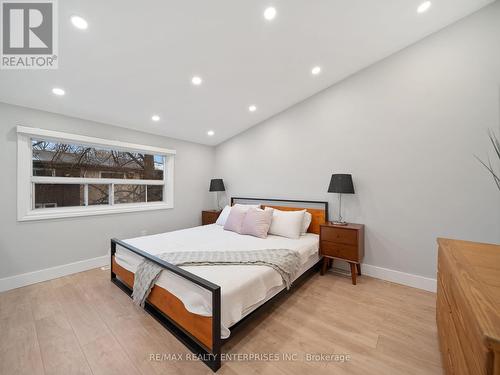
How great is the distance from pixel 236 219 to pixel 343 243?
1548 mm

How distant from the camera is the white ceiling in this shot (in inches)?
72.3

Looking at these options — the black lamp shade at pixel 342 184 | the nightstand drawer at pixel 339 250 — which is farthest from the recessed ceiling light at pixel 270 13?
the nightstand drawer at pixel 339 250

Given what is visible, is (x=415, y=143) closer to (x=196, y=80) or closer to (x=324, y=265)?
(x=324, y=265)

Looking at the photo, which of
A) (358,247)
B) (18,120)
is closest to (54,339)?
(18,120)

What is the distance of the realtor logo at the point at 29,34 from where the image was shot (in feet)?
5.41

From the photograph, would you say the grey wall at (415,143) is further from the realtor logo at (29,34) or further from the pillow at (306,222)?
the realtor logo at (29,34)

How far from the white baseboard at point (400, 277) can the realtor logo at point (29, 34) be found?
436 cm

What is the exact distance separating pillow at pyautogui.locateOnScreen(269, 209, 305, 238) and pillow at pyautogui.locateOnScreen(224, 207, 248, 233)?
18.6 inches

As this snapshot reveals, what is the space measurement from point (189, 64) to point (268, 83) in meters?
1.12

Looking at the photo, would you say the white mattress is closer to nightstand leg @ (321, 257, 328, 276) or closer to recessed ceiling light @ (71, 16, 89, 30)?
nightstand leg @ (321, 257, 328, 276)

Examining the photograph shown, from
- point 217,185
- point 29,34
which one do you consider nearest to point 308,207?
point 217,185

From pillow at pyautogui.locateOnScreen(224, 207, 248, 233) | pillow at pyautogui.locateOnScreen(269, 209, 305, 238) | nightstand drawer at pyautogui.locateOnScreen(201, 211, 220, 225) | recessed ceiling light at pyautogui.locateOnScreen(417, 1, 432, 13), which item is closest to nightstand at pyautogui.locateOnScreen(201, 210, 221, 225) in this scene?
nightstand drawer at pyautogui.locateOnScreen(201, 211, 220, 225)

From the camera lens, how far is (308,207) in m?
3.46

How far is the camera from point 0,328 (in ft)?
5.96
